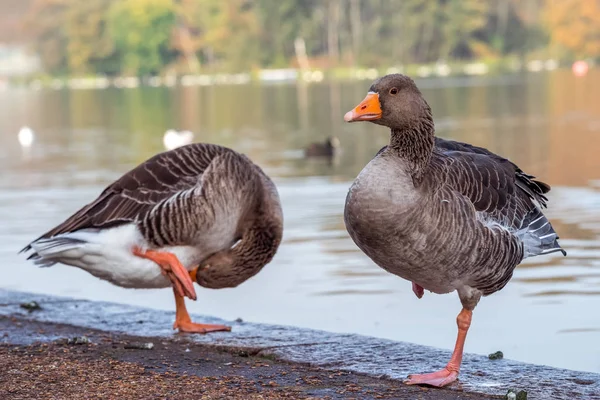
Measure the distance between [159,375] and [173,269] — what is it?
1.14m

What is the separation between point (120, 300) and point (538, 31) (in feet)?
386

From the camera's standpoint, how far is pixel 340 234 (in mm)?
11781

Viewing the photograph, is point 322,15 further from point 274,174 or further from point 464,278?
point 464,278

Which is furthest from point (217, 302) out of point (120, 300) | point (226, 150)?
point (226, 150)

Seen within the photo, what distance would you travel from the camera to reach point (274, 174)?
60.3ft

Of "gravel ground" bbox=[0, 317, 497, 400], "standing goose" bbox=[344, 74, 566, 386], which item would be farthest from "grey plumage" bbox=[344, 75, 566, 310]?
"gravel ground" bbox=[0, 317, 497, 400]

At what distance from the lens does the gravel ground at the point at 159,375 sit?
504cm

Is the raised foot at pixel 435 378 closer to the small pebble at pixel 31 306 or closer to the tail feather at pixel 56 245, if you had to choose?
the tail feather at pixel 56 245

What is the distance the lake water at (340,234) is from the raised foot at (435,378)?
5.80ft

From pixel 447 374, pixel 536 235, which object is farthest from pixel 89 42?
pixel 447 374

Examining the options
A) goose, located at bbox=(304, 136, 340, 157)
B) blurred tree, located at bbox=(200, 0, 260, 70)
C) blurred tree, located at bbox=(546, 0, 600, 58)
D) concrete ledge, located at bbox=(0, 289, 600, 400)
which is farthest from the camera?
blurred tree, located at bbox=(546, 0, 600, 58)

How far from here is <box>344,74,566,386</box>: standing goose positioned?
5.04 metres

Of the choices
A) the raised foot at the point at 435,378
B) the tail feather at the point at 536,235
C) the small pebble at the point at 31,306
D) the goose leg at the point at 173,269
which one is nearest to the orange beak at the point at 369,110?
the tail feather at the point at 536,235

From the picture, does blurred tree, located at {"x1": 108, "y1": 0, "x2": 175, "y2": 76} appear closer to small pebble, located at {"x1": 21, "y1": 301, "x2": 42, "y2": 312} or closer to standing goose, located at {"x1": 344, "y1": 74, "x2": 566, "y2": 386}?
small pebble, located at {"x1": 21, "y1": 301, "x2": 42, "y2": 312}
